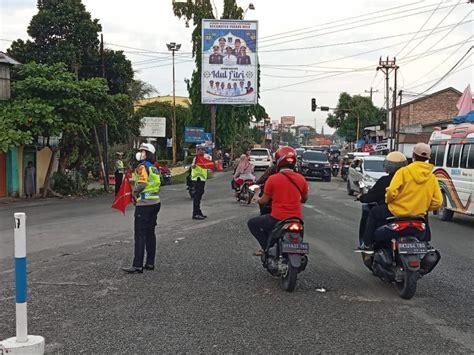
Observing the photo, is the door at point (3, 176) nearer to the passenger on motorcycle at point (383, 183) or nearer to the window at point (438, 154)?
the window at point (438, 154)

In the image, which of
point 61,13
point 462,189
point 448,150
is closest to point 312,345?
point 462,189

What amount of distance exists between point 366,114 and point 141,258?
70.8 m

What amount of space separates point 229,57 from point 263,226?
3226cm

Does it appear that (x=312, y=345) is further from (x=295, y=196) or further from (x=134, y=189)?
(x=134, y=189)

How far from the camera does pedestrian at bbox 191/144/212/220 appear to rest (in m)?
13.7

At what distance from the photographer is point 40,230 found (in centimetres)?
1205

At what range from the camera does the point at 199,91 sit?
44.7 m

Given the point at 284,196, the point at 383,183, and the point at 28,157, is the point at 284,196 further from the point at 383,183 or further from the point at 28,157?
the point at 28,157

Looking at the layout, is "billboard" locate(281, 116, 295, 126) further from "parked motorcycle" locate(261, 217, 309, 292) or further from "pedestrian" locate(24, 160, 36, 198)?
"parked motorcycle" locate(261, 217, 309, 292)

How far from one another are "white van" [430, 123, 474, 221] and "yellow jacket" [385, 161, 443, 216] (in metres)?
7.76

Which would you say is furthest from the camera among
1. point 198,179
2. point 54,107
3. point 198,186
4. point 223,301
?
point 54,107

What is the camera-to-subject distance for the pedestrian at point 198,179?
13.7 m

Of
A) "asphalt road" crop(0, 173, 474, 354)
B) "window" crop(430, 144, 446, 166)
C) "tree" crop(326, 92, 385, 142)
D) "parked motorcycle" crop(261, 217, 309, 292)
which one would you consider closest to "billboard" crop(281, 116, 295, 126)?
"tree" crop(326, 92, 385, 142)

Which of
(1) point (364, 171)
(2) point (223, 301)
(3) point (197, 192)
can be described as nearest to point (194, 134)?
(1) point (364, 171)
